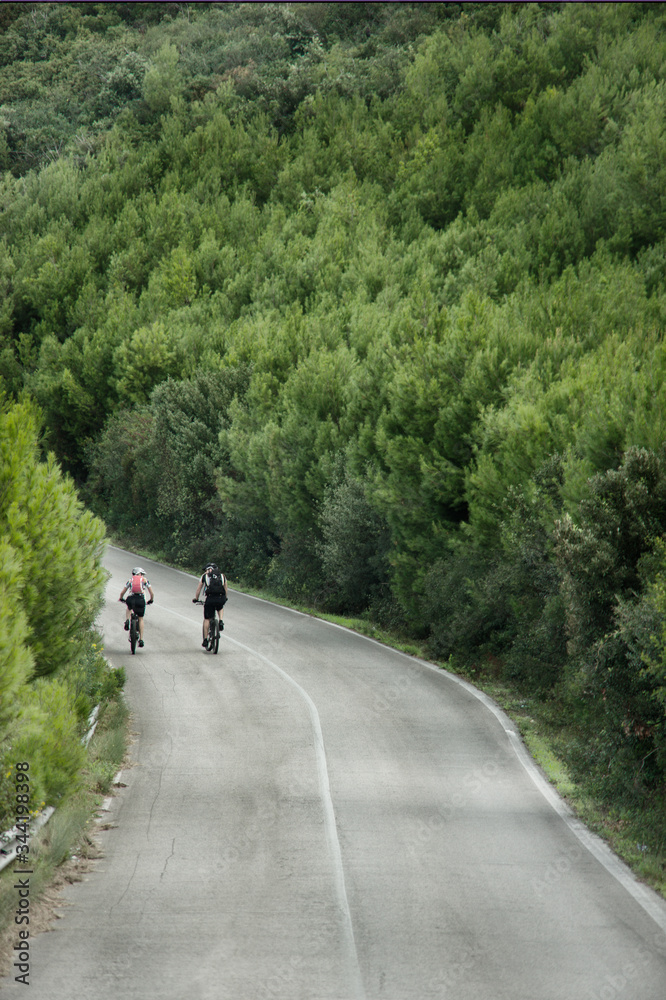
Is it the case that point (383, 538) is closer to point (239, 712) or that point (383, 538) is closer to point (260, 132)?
point (239, 712)

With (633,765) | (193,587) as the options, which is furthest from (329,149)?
(633,765)

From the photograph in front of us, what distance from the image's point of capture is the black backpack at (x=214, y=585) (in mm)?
22203

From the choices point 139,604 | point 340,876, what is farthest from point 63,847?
point 139,604

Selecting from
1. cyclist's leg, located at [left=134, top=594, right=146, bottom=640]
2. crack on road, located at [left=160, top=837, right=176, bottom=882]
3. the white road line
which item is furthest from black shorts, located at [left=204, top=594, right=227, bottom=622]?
crack on road, located at [left=160, top=837, right=176, bottom=882]

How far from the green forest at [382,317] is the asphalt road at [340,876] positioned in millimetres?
2010

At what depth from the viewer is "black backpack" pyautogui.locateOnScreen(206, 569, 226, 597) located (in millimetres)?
22203

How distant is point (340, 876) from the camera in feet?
29.7

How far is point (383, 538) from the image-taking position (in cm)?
2922

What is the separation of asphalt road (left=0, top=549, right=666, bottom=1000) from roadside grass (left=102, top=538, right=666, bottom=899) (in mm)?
295

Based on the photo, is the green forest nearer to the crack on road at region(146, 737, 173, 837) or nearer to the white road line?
the white road line

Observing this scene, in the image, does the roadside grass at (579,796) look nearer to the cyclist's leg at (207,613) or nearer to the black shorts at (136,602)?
the cyclist's leg at (207,613)

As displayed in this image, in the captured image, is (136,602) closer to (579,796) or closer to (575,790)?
→ (575,790)

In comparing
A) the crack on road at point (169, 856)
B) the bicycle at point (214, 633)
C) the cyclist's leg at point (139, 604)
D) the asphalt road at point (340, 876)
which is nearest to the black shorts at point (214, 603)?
the bicycle at point (214, 633)

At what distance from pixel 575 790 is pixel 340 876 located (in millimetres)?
4718
